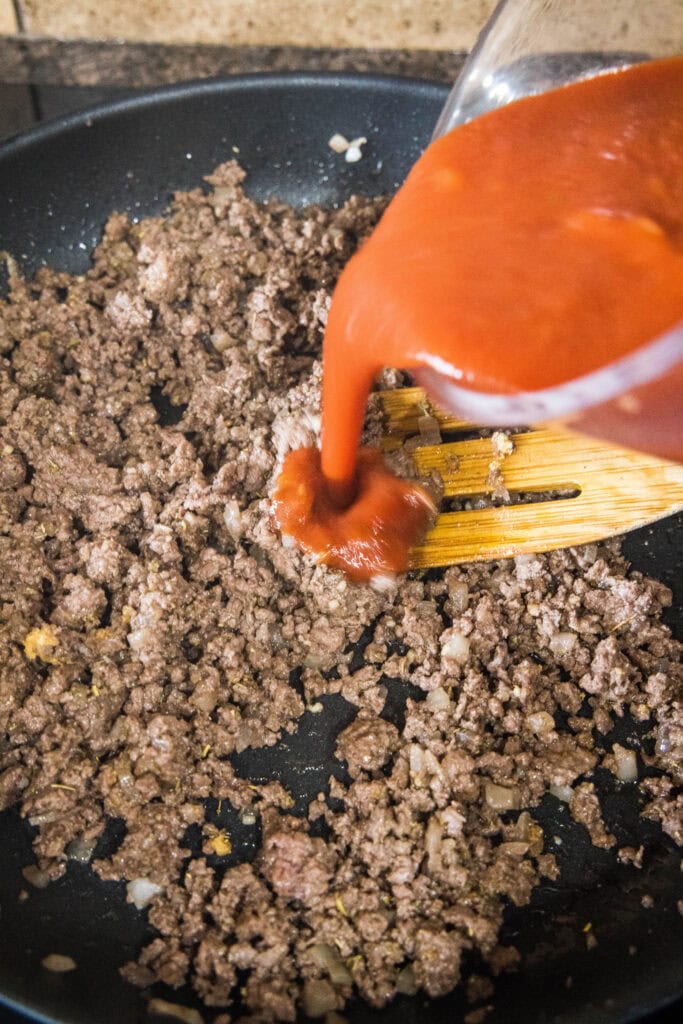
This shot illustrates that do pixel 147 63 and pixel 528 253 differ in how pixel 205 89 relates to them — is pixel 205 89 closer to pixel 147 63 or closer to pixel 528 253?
pixel 147 63

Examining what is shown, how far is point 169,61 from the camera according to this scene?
6.15ft

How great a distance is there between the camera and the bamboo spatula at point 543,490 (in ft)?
4.17

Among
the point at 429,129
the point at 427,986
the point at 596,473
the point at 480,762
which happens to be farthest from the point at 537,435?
the point at 427,986

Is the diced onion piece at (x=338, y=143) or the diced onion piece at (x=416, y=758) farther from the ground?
the diced onion piece at (x=338, y=143)

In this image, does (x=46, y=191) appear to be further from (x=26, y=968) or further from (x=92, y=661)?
(x=26, y=968)

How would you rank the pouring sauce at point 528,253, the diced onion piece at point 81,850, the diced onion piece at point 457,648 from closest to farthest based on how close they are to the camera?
the pouring sauce at point 528,253
the diced onion piece at point 81,850
the diced onion piece at point 457,648

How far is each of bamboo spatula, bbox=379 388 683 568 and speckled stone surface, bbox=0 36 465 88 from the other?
3.21 ft

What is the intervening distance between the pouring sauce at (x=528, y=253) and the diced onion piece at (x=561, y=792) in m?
0.50

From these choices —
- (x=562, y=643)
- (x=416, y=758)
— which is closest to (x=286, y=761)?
(x=416, y=758)

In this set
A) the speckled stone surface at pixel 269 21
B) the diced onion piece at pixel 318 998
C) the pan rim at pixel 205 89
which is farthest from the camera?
the speckled stone surface at pixel 269 21

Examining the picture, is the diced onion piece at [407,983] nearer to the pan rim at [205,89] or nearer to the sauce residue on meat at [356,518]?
the sauce residue on meat at [356,518]

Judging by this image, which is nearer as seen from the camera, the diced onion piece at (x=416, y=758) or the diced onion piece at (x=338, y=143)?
the diced onion piece at (x=416, y=758)

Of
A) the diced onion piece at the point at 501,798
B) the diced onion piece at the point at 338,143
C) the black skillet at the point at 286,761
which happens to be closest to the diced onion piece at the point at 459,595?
the black skillet at the point at 286,761

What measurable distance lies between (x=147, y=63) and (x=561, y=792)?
1637mm
